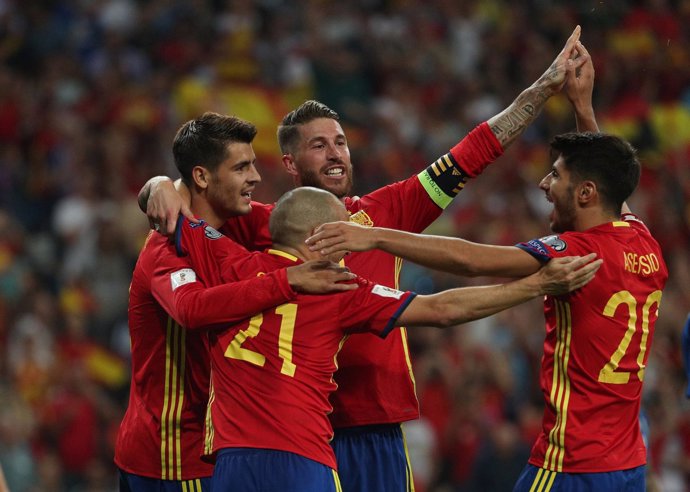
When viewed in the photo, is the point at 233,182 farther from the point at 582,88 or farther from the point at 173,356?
the point at 582,88

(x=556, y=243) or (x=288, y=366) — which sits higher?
(x=556, y=243)

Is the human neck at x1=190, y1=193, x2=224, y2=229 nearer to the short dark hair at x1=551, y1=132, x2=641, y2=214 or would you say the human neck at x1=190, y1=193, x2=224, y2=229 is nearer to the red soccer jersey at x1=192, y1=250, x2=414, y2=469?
the red soccer jersey at x1=192, y1=250, x2=414, y2=469

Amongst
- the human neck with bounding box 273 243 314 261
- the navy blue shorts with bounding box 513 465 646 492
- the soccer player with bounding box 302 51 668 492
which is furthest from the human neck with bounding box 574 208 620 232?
the human neck with bounding box 273 243 314 261

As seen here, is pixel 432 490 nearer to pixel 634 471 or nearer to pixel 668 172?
pixel 668 172

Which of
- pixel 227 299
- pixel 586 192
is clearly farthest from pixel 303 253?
pixel 586 192

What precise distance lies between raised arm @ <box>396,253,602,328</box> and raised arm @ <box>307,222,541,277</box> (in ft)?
0.30

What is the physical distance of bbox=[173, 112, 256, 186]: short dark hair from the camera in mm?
5180

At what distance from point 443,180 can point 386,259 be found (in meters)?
0.47

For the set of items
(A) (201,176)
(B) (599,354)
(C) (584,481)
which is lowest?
(C) (584,481)

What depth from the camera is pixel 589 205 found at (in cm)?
485

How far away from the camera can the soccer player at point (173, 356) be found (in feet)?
16.5

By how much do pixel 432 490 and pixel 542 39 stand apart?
5178 mm

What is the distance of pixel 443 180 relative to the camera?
551cm

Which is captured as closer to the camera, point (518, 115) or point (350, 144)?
point (518, 115)
